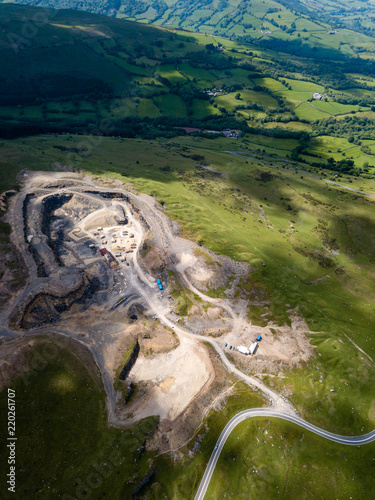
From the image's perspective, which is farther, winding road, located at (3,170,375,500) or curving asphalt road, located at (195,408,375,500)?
winding road, located at (3,170,375,500)

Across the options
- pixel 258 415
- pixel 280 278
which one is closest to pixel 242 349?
pixel 258 415

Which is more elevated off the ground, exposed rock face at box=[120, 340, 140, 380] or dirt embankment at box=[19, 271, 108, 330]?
dirt embankment at box=[19, 271, 108, 330]

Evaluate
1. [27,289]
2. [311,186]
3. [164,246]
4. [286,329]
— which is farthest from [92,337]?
[311,186]

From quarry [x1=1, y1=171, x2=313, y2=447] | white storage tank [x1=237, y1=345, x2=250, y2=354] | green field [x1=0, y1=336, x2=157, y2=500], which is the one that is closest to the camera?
green field [x1=0, y1=336, x2=157, y2=500]

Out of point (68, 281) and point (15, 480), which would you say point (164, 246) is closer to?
point (68, 281)

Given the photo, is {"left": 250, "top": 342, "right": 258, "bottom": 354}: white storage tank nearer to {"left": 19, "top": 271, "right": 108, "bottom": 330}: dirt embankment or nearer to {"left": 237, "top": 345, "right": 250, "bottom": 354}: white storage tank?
{"left": 237, "top": 345, "right": 250, "bottom": 354}: white storage tank

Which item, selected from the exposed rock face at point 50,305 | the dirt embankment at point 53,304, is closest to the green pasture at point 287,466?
the dirt embankment at point 53,304

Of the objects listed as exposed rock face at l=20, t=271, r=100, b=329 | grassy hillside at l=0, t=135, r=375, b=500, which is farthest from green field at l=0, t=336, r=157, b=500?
exposed rock face at l=20, t=271, r=100, b=329

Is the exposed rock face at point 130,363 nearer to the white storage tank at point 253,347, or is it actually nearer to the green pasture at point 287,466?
the green pasture at point 287,466
